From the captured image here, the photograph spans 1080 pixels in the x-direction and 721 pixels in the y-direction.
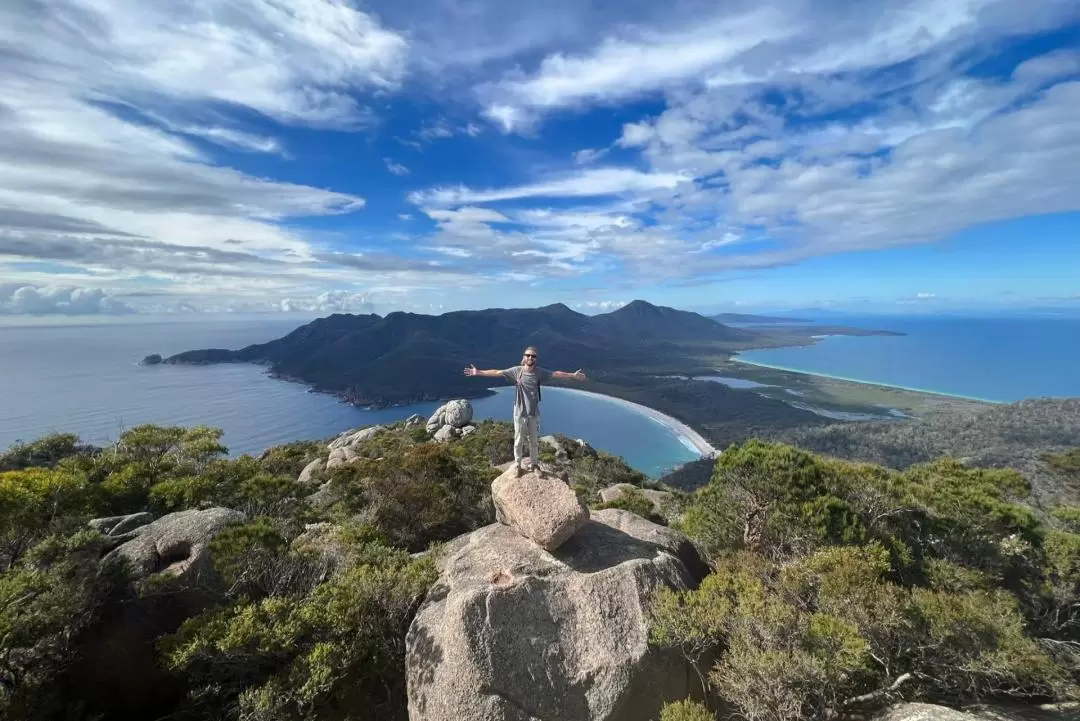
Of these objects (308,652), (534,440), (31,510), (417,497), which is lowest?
(417,497)

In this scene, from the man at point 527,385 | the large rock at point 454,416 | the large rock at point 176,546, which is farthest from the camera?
the large rock at point 454,416

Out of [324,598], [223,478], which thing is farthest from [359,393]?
[324,598]

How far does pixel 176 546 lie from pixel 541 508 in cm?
1192

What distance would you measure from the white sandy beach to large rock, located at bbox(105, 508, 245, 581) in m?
122

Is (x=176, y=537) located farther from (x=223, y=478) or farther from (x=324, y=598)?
(x=223, y=478)

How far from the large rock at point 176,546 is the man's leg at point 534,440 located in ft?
34.2

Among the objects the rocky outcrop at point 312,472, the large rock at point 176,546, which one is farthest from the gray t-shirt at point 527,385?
the rocky outcrop at point 312,472

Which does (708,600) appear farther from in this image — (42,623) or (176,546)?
(176,546)

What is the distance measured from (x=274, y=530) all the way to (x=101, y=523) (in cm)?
743

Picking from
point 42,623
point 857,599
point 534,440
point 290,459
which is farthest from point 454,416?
point 857,599

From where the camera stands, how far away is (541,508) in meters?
12.9

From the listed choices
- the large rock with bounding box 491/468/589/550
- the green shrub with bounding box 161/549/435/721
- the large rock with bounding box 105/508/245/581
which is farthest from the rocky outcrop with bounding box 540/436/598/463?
the green shrub with bounding box 161/549/435/721

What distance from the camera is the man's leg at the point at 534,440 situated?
1334 cm

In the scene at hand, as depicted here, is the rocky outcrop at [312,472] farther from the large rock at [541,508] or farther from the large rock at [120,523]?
the large rock at [541,508]
